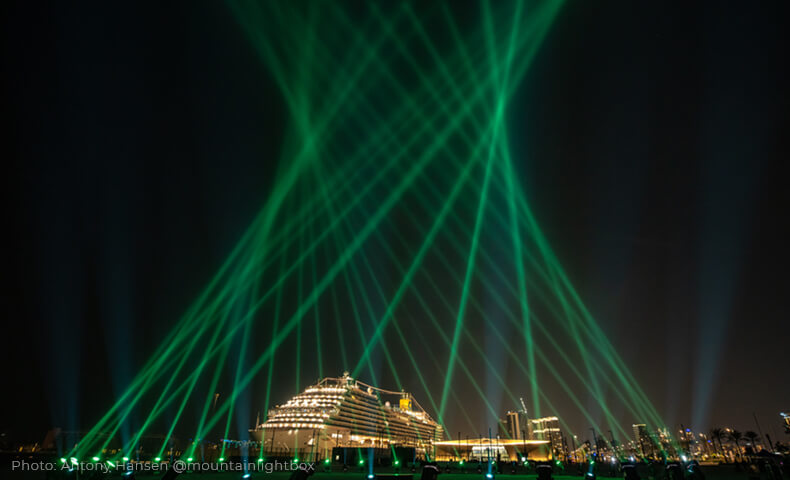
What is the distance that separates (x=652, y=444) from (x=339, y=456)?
497 feet

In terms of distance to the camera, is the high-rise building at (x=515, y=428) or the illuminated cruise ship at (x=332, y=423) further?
the high-rise building at (x=515, y=428)

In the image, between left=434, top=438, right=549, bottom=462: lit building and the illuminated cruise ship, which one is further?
left=434, top=438, right=549, bottom=462: lit building

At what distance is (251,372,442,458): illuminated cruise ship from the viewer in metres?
67.0

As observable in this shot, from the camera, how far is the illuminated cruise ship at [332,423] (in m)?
67.0

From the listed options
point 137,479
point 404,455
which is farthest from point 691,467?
point 404,455

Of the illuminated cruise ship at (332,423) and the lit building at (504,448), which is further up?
the illuminated cruise ship at (332,423)

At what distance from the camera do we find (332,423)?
7112 cm

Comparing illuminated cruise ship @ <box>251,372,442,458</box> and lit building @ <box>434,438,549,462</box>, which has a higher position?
illuminated cruise ship @ <box>251,372,442,458</box>

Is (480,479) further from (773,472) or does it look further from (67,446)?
(67,446)

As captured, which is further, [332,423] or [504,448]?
[504,448]

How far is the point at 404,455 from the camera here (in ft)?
155

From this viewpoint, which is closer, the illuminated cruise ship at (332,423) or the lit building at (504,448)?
the illuminated cruise ship at (332,423)

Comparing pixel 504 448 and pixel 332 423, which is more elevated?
pixel 332 423

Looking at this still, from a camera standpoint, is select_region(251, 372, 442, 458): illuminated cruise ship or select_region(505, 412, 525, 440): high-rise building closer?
select_region(251, 372, 442, 458): illuminated cruise ship
